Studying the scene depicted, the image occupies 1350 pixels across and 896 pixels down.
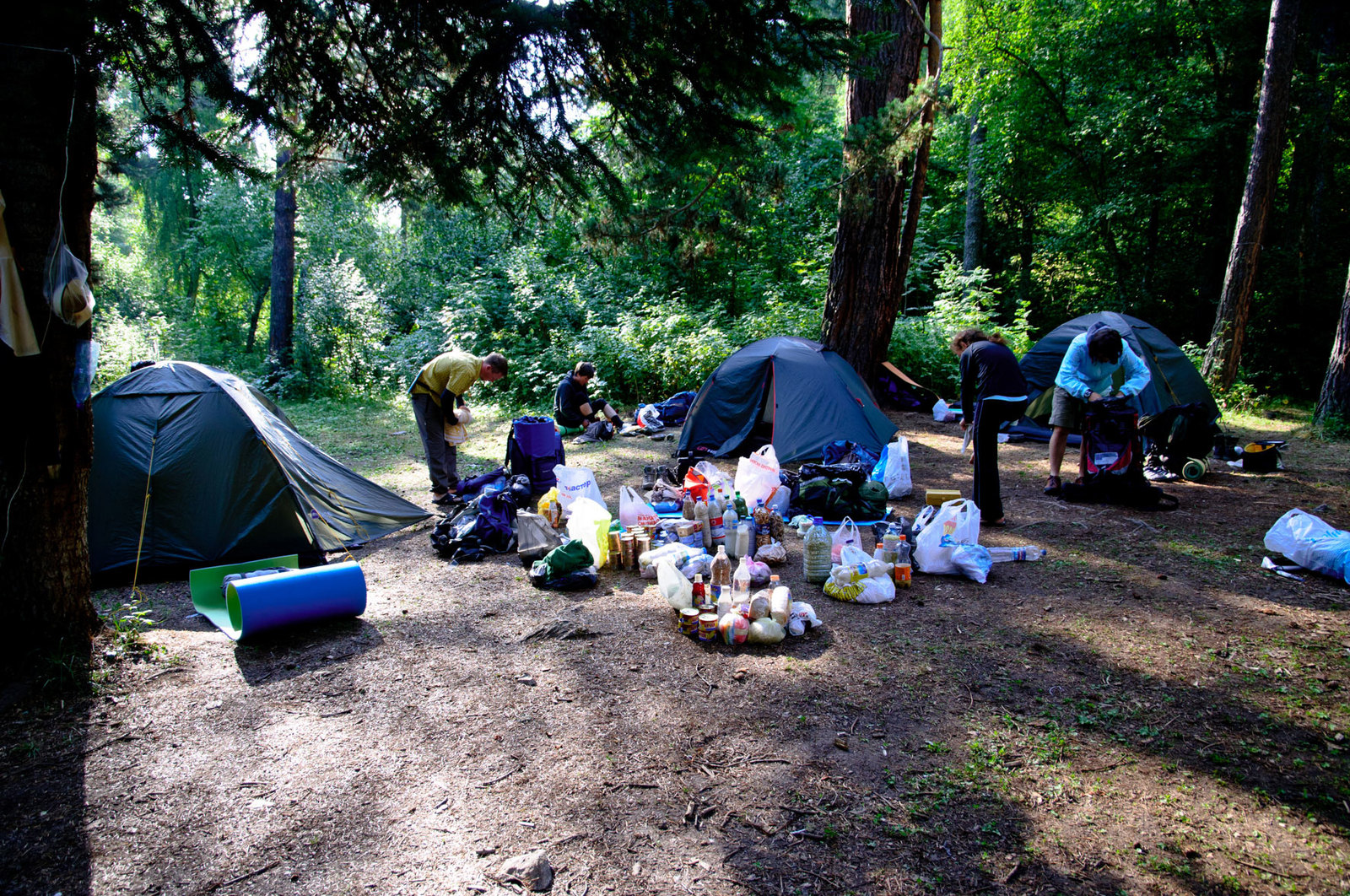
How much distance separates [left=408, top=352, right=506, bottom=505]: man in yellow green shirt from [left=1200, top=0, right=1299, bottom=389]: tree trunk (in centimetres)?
1140

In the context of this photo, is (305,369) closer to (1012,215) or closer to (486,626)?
(486,626)

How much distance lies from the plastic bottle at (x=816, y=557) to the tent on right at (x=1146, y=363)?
18.1ft

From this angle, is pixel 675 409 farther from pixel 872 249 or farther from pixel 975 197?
pixel 975 197

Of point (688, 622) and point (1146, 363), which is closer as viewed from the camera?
point (688, 622)

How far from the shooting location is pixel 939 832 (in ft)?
8.09

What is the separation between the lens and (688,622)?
4.07 m

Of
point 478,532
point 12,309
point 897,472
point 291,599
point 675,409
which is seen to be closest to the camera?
point 12,309

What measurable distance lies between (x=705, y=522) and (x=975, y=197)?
16.2 meters

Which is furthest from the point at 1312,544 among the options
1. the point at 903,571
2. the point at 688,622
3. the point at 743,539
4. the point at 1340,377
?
the point at 1340,377

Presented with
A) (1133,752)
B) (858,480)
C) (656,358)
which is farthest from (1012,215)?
(1133,752)

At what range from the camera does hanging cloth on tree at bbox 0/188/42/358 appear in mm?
3053

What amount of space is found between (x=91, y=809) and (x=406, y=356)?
48.7 feet

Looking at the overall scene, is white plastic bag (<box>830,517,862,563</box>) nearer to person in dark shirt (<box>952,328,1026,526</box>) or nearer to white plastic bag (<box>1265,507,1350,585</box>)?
person in dark shirt (<box>952,328,1026,526</box>)

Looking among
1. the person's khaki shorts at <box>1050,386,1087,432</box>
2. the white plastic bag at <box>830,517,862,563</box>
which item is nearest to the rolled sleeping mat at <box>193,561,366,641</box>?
the white plastic bag at <box>830,517,862,563</box>
